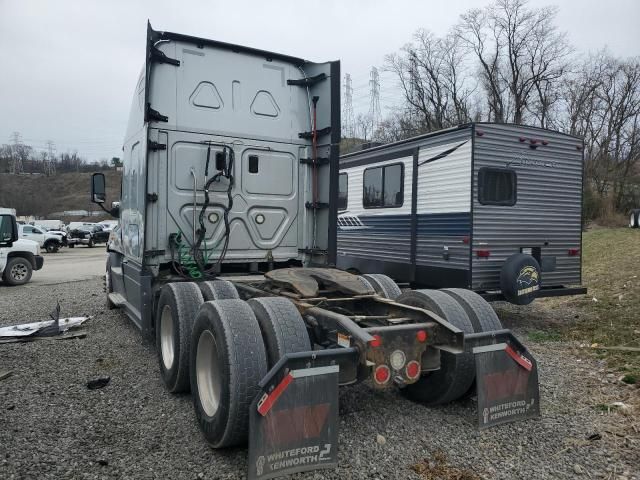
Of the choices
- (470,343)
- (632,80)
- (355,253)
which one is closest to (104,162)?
(632,80)

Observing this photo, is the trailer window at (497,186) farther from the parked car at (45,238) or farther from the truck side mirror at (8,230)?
the parked car at (45,238)

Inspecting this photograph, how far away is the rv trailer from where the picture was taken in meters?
7.25

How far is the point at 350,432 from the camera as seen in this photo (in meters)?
3.65

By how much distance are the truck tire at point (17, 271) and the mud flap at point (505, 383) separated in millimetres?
13032

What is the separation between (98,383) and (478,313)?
3.44 metres

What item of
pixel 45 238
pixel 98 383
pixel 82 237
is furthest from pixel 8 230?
pixel 82 237

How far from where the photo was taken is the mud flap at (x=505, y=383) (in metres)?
3.50

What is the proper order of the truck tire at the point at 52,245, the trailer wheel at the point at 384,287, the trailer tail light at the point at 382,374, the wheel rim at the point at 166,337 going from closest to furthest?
the trailer tail light at the point at 382,374 → the wheel rim at the point at 166,337 → the trailer wheel at the point at 384,287 → the truck tire at the point at 52,245

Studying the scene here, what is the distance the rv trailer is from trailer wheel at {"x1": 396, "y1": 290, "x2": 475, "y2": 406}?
3.28 metres

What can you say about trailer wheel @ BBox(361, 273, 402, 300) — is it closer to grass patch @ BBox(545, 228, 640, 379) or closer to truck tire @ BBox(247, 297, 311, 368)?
truck tire @ BBox(247, 297, 311, 368)

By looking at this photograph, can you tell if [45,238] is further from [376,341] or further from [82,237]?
[376,341]

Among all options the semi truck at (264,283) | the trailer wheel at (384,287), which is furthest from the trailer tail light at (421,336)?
the trailer wheel at (384,287)

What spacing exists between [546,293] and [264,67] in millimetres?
5277

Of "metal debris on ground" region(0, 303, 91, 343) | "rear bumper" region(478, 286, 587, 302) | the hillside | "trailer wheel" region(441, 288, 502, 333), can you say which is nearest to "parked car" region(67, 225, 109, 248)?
"metal debris on ground" region(0, 303, 91, 343)
